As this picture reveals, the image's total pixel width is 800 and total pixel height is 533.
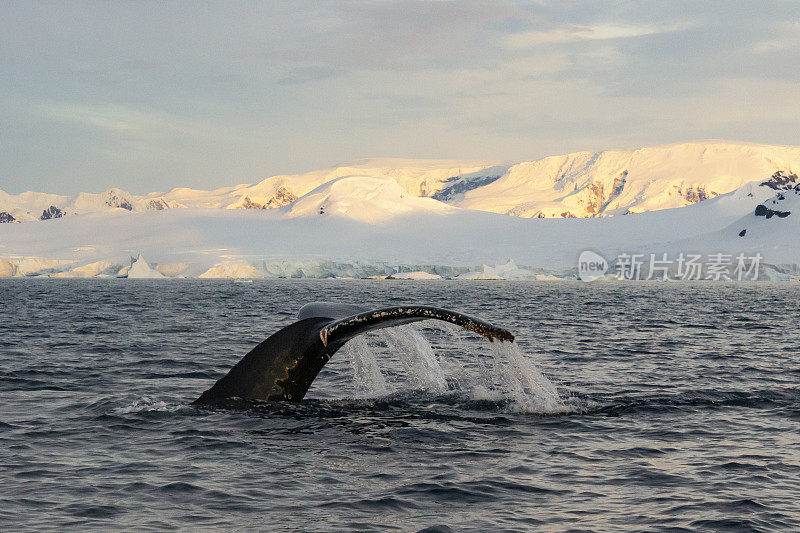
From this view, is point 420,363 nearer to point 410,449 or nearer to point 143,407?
point 143,407

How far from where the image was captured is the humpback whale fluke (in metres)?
10.1

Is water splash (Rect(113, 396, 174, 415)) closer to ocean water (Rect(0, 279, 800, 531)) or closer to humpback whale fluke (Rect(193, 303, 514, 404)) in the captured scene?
ocean water (Rect(0, 279, 800, 531))

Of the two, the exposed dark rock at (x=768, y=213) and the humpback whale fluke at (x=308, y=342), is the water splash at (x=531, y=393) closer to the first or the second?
A: the humpback whale fluke at (x=308, y=342)

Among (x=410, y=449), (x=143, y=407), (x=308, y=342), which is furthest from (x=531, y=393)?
(x=143, y=407)

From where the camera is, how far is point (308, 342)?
1078 centimetres

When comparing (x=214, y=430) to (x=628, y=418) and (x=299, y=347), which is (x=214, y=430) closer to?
(x=299, y=347)

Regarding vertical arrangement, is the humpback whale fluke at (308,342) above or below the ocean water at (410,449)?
above

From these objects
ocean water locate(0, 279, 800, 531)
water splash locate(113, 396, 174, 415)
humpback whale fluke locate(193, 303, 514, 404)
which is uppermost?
humpback whale fluke locate(193, 303, 514, 404)

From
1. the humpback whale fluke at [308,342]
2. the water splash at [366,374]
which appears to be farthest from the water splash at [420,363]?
the humpback whale fluke at [308,342]

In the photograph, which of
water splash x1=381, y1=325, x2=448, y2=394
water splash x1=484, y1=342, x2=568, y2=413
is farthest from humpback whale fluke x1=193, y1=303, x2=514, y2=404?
water splash x1=381, y1=325, x2=448, y2=394

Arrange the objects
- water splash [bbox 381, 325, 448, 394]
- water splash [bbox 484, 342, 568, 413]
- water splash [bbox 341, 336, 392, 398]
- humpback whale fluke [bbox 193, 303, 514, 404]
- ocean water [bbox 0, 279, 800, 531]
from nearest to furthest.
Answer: ocean water [bbox 0, 279, 800, 531]
humpback whale fluke [bbox 193, 303, 514, 404]
water splash [bbox 484, 342, 568, 413]
water splash [bbox 341, 336, 392, 398]
water splash [bbox 381, 325, 448, 394]

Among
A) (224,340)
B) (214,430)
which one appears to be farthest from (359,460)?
(224,340)

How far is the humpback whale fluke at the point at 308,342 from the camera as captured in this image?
10.1 m

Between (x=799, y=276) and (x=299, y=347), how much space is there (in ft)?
551
